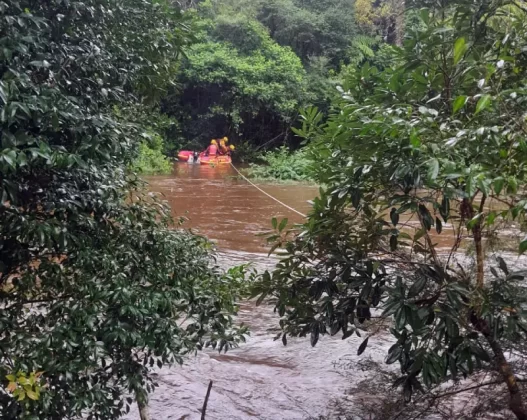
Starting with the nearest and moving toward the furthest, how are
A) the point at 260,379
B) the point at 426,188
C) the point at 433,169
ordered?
1. the point at 433,169
2. the point at 426,188
3. the point at 260,379

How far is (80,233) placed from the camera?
212cm

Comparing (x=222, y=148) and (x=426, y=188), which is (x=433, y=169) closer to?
(x=426, y=188)

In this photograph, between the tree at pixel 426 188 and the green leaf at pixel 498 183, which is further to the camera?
the tree at pixel 426 188

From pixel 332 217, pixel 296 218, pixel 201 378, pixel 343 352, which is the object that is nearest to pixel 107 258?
pixel 332 217

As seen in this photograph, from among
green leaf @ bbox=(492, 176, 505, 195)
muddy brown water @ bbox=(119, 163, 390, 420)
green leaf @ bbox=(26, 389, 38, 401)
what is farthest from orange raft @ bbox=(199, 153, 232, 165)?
green leaf @ bbox=(492, 176, 505, 195)

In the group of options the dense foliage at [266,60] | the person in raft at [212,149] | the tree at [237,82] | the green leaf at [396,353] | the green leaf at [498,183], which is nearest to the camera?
the green leaf at [498,183]

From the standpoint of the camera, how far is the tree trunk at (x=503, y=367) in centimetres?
229

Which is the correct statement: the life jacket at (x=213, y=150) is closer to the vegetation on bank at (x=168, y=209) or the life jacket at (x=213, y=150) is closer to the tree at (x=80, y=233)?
the vegetation on bank at (x=168, y=209)

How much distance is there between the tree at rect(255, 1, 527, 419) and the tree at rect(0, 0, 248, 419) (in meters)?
0.58

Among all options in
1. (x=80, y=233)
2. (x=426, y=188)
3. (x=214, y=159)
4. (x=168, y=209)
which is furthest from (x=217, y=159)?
(x=426, y=188)

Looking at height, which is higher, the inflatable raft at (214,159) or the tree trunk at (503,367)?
the inflatable raft at (214,159)

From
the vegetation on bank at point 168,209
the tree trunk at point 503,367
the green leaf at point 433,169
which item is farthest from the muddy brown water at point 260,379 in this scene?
the green leaf at point 433,169

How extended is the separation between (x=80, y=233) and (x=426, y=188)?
4.32 ft

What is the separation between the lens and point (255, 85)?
60.4ft
